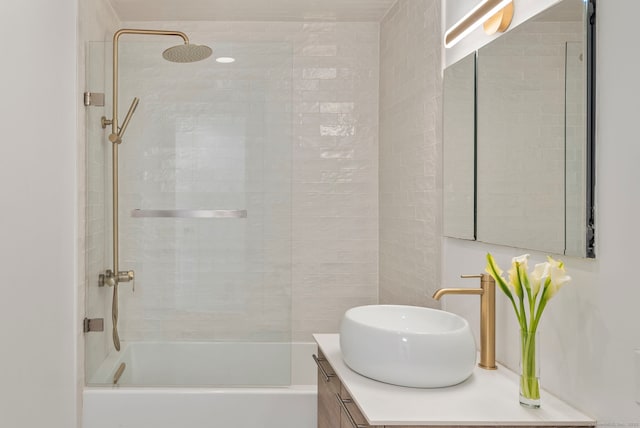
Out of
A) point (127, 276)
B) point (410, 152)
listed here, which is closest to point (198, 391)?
point (127, 276)

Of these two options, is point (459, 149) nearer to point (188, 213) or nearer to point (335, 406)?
point (335, 406)

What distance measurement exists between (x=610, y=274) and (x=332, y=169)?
230 centimetres

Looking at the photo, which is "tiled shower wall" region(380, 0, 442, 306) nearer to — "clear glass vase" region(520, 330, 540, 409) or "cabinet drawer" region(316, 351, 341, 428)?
"cabinet drawer" region(316, 351, 341, 428)

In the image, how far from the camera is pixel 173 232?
8.16ft

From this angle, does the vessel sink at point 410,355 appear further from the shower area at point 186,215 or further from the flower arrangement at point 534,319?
the shower area at point 186,215

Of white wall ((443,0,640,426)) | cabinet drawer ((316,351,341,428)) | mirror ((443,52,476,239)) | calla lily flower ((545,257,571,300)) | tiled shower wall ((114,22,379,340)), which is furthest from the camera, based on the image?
tiled shower wall ((114,22,379,340))

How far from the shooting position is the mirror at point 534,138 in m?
1.29

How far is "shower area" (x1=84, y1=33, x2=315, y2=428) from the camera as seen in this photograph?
2.46m

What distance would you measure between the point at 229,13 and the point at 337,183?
4.02 ft

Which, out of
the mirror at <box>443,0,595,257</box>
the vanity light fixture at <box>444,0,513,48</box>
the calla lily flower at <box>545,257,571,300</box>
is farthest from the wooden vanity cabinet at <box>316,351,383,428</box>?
the vanity light fixture at <box>444,0,513,48</box>

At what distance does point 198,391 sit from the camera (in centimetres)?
237

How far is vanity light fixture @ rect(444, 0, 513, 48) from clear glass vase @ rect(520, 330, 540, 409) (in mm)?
994

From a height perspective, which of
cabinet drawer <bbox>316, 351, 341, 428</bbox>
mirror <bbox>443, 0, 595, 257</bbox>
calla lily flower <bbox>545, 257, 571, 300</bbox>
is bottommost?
cabinet drawer <bbox>316, 351, 341, 428</bbox>

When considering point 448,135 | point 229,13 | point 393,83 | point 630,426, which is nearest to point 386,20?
point 393,83
